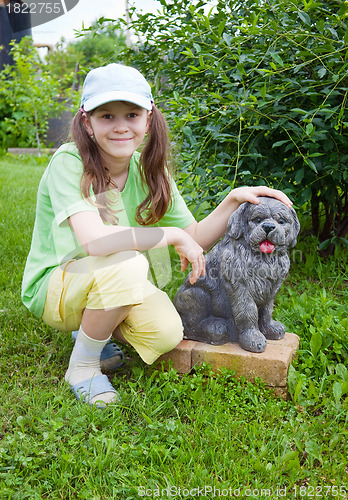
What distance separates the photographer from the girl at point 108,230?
6.88 ft

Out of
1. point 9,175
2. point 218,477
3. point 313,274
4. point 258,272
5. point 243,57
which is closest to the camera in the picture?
point 218,477

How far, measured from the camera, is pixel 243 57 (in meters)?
2.58

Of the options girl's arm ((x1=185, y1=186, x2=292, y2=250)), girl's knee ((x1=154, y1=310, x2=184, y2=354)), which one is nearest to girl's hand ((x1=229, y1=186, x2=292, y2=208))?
girl's arm ((x1=185, y1=186, x2=292, y2=250))

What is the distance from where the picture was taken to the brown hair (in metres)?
2.21

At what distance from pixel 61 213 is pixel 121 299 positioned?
452 millimetres

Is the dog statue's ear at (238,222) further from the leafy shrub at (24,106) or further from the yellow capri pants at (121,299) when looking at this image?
the leafy shrub at (24,106)

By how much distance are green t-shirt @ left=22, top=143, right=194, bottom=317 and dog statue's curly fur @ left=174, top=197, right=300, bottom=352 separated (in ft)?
1.21

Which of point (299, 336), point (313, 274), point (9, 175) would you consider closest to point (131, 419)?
point (299, 336)

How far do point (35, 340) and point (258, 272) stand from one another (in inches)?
51.6

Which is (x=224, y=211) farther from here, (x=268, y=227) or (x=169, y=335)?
(x=169, y=335)

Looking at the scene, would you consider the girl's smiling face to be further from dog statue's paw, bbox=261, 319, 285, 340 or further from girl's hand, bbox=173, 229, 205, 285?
dog statue's paw, bbox=261, 319, 285, 340

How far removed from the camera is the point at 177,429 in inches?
77.8

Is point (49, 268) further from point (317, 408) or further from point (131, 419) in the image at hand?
point (317, 408)

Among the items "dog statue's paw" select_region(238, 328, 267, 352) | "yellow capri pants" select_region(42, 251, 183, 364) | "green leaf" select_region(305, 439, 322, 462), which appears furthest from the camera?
"dog statue's paw" select_region(238, 328, 267, 352)
